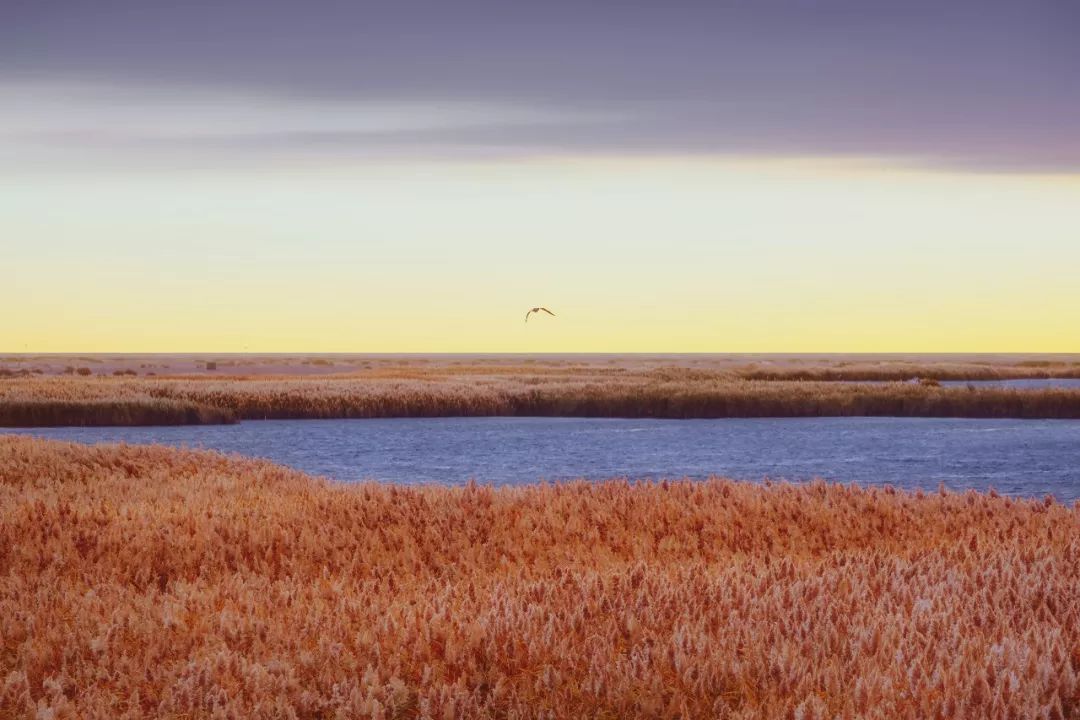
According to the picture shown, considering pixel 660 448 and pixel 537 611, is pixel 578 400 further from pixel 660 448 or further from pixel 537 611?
pixel 537 611

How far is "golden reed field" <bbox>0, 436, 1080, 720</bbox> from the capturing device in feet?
20.4

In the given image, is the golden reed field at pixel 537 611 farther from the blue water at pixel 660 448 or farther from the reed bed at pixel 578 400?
the reed bed at pixel 578 400

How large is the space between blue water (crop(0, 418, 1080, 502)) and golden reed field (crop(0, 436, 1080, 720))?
13507 millimetres

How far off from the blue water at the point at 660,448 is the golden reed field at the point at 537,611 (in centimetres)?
1351

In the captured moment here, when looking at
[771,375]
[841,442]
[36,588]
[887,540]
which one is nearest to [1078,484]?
[841,442]

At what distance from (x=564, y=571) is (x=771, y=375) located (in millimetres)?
80967

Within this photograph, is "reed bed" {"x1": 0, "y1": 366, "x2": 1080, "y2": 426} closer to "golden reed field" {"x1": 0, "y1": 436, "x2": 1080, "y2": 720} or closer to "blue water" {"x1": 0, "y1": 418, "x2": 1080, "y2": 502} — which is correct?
"blue water" {"x1": 0, "y1": 418, "x2": 1080, "y2": 502}

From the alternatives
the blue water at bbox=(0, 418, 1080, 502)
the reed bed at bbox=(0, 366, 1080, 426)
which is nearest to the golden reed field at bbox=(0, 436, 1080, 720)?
the blue water at bbox=(0, 418, 1080, 502)

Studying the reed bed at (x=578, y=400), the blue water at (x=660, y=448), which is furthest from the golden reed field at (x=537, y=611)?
the reed bed at (x=578, y=400)

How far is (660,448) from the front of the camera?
39.1 m

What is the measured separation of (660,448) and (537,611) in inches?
1251

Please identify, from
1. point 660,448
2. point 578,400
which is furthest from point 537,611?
point 578,400

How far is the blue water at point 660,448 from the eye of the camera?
30.2m

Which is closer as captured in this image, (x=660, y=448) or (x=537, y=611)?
(x=537, y=611)
